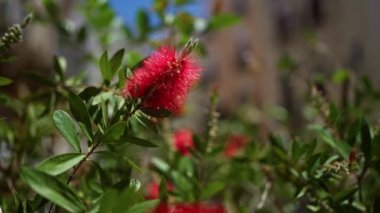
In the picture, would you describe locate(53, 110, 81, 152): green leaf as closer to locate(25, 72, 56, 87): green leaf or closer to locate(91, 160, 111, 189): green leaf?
locate(91, 160, 111, 189): green leaf

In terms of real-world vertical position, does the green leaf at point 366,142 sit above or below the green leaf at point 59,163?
below

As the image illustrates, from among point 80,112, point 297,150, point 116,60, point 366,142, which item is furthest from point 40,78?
point 366,142

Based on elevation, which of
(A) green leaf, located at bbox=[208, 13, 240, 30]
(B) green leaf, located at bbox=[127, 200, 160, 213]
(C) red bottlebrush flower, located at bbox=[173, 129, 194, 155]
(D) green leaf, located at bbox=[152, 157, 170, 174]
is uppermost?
(B) green leaf, located at bbox=[127, 200, 160, 213]

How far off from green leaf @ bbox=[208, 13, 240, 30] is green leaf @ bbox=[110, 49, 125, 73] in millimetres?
591

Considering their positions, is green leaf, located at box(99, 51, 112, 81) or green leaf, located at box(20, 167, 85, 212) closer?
green leaf, located at box(20, 167, 85, 212)

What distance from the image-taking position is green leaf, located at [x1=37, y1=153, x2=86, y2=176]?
2.11 ft

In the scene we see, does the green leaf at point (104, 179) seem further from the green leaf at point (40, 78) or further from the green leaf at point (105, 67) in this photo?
the green leaf at point (40, 78)

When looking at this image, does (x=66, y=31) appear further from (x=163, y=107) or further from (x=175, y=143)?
(x=163, y=107)

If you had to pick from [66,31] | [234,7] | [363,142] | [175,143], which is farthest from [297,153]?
[234,7]

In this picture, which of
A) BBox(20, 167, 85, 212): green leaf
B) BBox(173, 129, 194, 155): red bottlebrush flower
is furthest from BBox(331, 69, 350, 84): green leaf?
BBox(20, 167, 85, 212): green leaf

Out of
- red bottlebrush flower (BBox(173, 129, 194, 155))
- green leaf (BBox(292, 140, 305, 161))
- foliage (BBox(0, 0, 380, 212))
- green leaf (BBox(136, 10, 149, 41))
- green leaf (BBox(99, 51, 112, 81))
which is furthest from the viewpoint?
green leaf (BBox(136, 10, 149, 41))

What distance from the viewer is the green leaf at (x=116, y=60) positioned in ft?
2.90

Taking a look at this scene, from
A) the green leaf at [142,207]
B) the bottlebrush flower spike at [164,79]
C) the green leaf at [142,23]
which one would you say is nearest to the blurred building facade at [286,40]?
the green leaf at [142,23]

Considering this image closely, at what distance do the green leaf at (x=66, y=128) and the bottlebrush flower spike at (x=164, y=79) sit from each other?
0.27 feet
